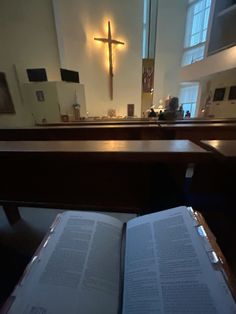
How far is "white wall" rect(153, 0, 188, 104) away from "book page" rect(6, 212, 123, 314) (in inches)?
274

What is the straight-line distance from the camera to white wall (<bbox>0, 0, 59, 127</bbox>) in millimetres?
3520

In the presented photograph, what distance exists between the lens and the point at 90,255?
0.42 m

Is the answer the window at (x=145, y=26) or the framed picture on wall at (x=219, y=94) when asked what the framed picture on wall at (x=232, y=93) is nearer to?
the framed picture on wall at (x=219, y=94)

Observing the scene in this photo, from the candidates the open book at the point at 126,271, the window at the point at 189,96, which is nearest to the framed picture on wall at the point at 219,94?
the window at the point at 189,96

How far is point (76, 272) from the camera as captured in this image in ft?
1.28

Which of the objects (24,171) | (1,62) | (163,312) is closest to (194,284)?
(163,312)

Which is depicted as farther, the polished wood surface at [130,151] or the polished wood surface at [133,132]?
the polished wood surface at [133,132]

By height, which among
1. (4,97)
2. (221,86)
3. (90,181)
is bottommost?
(90,181)

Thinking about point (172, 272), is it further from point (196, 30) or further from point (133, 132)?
point (196, 30)

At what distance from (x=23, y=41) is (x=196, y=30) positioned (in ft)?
18.9

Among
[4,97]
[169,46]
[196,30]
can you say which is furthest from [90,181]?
[196,30]

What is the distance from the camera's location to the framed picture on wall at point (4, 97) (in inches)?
134

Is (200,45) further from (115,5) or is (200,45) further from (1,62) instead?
(1,62)

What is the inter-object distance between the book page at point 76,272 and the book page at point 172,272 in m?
0.04
